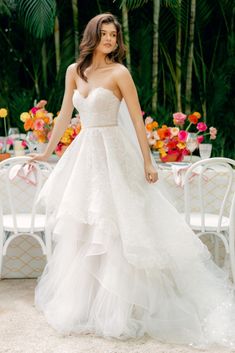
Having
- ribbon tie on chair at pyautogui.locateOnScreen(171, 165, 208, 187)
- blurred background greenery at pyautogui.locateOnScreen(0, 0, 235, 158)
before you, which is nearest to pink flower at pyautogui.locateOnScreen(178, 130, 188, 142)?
ribbon tie on chair at pyautogui.locateOnScreen(171, 165, 208, 187)

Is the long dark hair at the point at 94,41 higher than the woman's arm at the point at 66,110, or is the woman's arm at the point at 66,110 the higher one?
the long dark hair at the point at 94,41

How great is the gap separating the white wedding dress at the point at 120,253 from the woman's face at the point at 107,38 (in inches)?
8.4

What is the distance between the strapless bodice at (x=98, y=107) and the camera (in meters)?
2.82

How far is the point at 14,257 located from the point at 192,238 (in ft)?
4.76

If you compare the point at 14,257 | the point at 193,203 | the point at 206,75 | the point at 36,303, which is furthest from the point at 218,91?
the point at 36,303

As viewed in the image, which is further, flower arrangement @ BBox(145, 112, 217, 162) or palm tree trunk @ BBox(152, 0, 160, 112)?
palm tree trunk @ BBox(152, 0, 160, 112)

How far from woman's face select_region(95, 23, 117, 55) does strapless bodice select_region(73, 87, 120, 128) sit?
0.68 feet

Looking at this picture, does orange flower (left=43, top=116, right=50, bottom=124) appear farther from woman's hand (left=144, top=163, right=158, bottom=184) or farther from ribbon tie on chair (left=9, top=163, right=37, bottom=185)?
woman's hand (left=144, top=163, right=158, bottom=184)

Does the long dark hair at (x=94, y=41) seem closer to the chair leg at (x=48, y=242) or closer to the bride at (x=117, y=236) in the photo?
the bride at (x=117, y=236)

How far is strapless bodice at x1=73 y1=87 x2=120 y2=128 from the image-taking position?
2824 mm

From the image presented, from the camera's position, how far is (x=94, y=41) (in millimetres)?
2801

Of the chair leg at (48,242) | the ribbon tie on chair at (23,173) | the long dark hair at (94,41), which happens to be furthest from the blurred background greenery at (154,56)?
the long dark hair at (94,41)

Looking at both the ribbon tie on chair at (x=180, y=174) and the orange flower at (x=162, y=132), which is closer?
the ribbon tie on chair at (x=180, y=174)

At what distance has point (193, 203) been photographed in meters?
3.84
